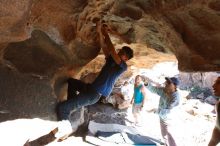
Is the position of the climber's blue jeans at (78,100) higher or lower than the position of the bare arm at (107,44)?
lower

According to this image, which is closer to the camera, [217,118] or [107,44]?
[217,118]

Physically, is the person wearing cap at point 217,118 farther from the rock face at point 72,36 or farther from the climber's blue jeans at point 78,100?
the climber's blue jeans at point 78,100

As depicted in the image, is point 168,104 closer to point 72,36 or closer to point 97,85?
point 97,85

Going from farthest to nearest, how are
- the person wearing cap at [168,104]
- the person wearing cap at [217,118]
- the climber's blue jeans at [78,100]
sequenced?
the person wearing cap at [168,104] → the climber's blue jeans at [78,100] → the person wearing cap at [217,118]

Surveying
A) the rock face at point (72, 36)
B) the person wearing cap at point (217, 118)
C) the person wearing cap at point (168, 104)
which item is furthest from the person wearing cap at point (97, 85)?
the person wearing cap at point (217, 118)

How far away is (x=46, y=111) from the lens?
4.62 m

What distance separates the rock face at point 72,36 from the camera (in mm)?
3229

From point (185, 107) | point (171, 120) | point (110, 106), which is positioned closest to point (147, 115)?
point (110, 106)

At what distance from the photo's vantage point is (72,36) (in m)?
4.39

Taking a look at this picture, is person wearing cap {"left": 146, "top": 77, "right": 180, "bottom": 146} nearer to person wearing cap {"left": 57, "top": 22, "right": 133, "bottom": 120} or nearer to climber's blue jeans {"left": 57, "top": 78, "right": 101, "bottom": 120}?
person wearing cap {"left": 57, "top": 22, "right": 133, "bottom": 120}

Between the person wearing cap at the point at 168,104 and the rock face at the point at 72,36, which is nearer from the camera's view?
the rock face at the point at 72,36

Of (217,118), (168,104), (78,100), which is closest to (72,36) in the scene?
(78,100)

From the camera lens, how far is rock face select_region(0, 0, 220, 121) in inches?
127

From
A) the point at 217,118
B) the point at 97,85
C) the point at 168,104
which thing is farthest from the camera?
the point at 168,104
